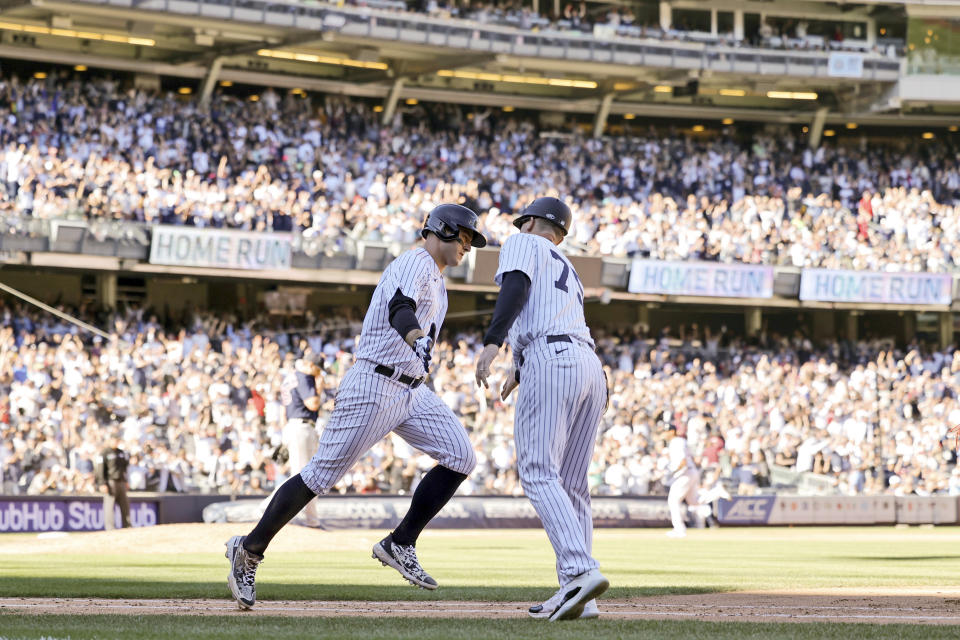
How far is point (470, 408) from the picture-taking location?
26250mm

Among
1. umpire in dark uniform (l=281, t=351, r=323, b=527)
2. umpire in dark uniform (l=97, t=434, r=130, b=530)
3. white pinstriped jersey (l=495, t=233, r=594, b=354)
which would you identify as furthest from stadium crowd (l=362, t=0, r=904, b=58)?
white pinstriped jersey (l=495, t=233, r=594, b=354)

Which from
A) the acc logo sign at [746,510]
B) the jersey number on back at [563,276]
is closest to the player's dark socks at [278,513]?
the jersey number on back at [563,276]

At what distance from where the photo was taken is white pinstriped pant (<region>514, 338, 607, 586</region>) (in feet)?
21.6

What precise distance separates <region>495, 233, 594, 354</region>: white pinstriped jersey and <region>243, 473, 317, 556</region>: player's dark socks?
1328 mm

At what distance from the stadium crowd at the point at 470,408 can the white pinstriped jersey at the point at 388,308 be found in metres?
12.7

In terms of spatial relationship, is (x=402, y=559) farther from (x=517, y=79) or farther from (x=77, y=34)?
(x=517, y=79)

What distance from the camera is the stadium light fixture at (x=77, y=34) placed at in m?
29.6

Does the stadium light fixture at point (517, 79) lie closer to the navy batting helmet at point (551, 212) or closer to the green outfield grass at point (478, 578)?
the green outfield grass at point (478, 578)

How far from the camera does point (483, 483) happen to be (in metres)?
24.8

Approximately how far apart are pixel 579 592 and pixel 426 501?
148cm

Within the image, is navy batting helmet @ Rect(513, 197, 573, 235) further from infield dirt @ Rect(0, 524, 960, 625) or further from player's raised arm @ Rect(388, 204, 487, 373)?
infield dirt @ Rect(0, 524, 960, 625)

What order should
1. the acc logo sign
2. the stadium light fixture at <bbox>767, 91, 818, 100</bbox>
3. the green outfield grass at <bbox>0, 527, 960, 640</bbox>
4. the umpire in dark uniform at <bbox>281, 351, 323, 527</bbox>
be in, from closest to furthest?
the green outfield grass at <bbox>0, 527, 960, 640</bbox> → the umpire in dark uniform at <bbox>281, 351, 323, 527</bbox> → the acc logo sign → the stadium light fixture at <bbox>767, 91, 818, 100</bbox>

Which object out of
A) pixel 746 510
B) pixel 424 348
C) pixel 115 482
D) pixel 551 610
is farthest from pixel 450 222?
pixel 746 510

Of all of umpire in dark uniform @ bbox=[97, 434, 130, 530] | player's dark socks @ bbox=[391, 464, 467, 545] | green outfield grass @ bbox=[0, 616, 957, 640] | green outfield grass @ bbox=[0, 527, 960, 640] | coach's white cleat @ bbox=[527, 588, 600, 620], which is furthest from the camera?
umpire in dark uniform @ bbox=[97, 434, 130, 530]
